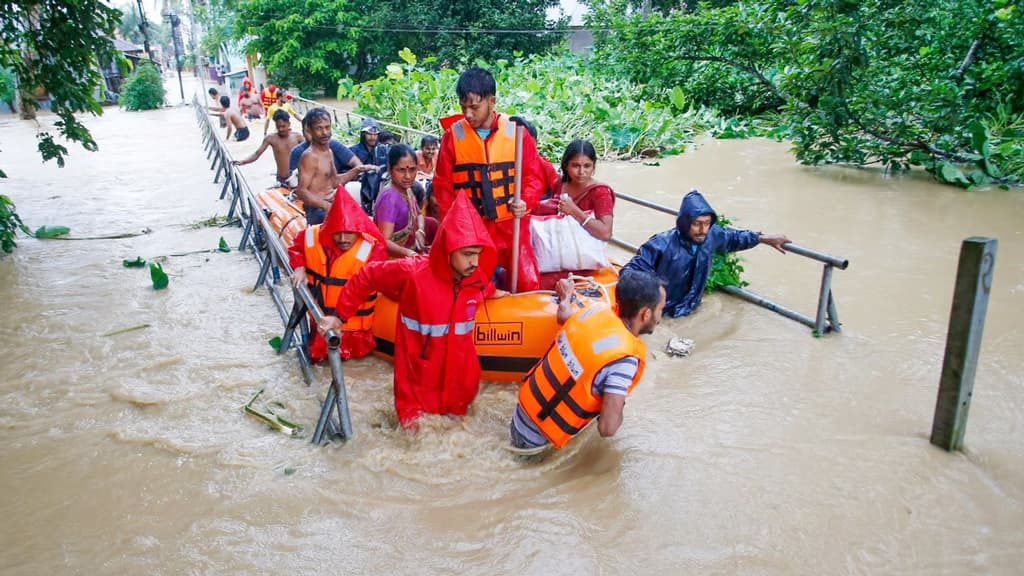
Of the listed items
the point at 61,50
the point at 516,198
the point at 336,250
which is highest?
the point at 61,50

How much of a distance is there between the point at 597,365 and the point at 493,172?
176cm

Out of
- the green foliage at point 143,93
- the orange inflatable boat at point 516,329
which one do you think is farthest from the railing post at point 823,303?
the green foliage at point 143,93

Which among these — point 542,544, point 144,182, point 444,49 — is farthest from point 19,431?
point 444,49

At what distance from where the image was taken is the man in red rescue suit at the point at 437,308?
3.24 metres

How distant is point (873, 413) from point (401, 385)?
8.76 ft

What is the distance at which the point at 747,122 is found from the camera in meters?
15.6

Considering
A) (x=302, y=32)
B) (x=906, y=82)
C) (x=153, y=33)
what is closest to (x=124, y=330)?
(x=906, y=82)

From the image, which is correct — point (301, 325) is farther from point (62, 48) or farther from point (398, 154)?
point (62, 48)

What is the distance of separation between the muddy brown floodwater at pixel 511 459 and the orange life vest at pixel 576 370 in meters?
0.36

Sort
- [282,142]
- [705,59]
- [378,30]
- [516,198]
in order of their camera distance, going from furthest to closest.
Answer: [378,30] < [705,59] < [282,142] < [516,198]

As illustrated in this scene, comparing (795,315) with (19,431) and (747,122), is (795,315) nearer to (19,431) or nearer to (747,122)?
(19,431)

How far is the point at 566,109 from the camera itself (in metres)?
13.7

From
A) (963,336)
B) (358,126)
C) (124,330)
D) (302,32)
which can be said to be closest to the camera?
(963,336)

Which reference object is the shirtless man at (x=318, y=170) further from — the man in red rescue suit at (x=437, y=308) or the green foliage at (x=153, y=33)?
the green foliage at (x=153, y=33)
